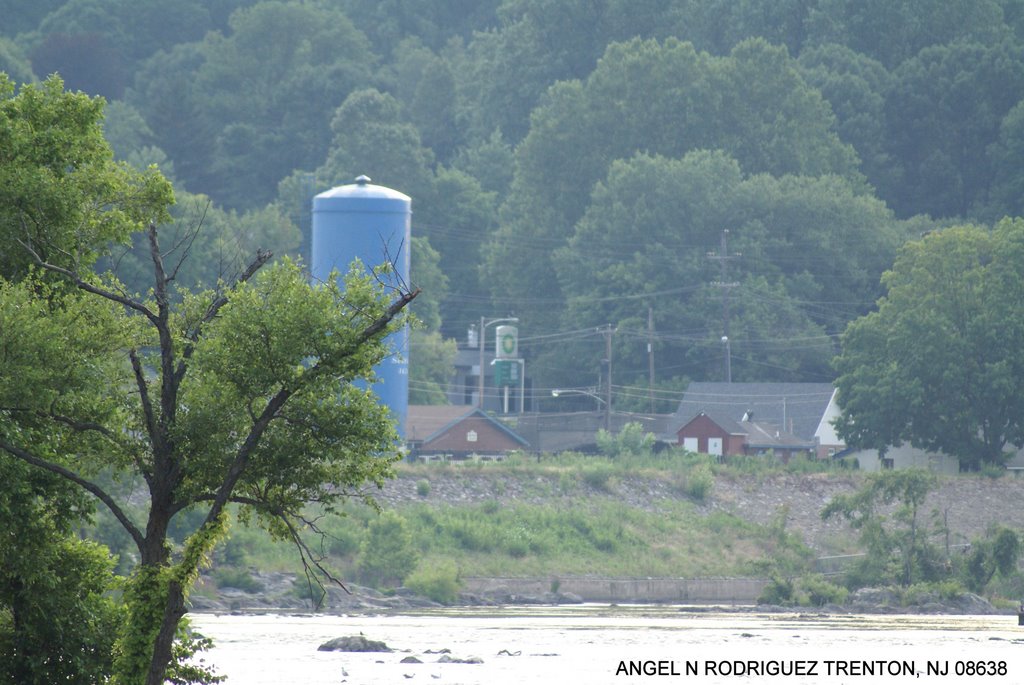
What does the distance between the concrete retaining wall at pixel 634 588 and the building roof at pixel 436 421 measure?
64.0 feet

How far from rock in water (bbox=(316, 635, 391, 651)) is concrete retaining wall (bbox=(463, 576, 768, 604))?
848 inches

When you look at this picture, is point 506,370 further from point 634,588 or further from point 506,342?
point 634,588

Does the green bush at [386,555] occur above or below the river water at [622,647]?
above

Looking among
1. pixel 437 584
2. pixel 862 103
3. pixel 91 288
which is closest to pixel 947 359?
pixel 437 584

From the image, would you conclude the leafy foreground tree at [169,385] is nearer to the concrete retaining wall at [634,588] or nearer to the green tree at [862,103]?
the concrete retaining wall at [634,588]

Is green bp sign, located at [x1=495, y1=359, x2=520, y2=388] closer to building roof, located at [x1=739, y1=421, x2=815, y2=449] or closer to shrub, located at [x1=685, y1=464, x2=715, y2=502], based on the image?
building roof, located at [x1=739, y1=421, x2=815, y2=449]

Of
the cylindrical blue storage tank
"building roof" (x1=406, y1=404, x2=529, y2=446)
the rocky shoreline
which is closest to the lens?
the rocky shoreline

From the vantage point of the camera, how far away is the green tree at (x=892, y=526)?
68625mm

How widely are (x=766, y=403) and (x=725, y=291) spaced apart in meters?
6.45

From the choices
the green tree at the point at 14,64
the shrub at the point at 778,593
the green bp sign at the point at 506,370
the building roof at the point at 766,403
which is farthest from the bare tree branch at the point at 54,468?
the green tree at the point at 14,64

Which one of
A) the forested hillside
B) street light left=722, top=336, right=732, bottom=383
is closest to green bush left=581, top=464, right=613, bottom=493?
the forested hillside

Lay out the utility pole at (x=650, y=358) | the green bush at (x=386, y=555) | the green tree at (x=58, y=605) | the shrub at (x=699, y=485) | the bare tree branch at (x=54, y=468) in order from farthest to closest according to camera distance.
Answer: the utility pole at (x=650, y=358)
the shrub at (x=699, y=485)
the green bush at (x=386, y=555)
the green tree at (x=58, y=605)
the bare tree branch at (x=54, y=468)

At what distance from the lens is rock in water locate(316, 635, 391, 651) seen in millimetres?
45353

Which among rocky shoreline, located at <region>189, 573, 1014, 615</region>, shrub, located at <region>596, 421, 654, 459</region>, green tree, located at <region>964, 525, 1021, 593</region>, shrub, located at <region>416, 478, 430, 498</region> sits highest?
shrub, located at <region>596, 421, 654, 459</region>
